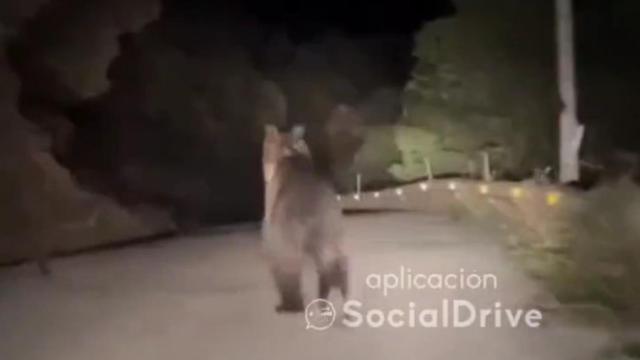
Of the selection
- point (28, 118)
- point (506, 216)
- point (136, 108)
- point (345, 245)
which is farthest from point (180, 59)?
point (506, 216)

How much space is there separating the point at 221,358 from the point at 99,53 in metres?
0.55

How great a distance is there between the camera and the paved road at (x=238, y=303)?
2.25 m

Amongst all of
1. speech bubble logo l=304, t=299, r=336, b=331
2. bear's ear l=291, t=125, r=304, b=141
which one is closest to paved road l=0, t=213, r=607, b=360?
speech bubble logo l=304, t=299, r=336, b=331

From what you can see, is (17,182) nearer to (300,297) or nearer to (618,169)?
(300,297)

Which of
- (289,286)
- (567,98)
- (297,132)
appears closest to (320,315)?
(289,286)

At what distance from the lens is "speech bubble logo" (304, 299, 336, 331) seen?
2264mm

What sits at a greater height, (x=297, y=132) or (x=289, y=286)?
(x=297, y=132)

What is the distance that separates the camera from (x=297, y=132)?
2283mm

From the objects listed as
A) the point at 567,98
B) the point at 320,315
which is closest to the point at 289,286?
the point at 320,315

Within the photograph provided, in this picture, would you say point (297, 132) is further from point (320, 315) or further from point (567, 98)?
point (567, 98)

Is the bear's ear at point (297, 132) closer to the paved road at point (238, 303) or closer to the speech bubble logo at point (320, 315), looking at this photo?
the paved road at point (238, 303)

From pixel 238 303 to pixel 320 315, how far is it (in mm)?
138

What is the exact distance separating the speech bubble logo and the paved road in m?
0.01

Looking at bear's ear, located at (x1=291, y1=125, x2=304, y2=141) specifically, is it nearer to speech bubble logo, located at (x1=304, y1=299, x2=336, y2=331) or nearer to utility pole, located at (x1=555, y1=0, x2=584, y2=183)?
speech bubble logo, located at (x1=304, y1=299, x2=336, y2=331)
